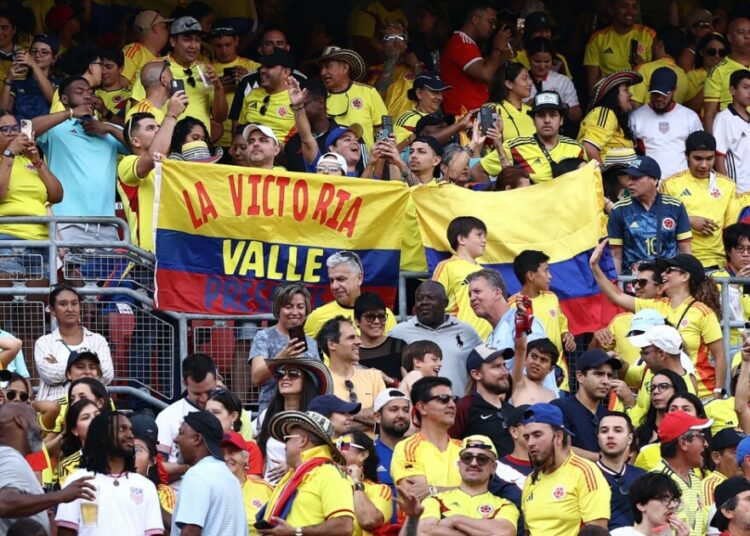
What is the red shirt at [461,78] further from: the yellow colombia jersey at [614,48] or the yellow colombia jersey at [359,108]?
the yellow colombia jersey at [614,48]

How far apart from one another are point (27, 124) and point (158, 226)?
126 cm

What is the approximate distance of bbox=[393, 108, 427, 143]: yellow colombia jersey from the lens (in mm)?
20331

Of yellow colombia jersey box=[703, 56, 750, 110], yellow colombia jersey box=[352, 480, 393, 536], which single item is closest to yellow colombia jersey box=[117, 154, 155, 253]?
yellow colombia jersey box=[352, 480, 393, 536]

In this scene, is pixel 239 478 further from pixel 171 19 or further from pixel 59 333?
pixel 171 19

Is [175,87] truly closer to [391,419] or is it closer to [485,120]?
[485,120]

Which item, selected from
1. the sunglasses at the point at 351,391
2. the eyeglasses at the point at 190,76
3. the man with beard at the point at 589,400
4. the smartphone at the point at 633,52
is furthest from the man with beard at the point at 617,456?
the smartphone at the point at 633,52

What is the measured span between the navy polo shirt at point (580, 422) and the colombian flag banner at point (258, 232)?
8.47 ft

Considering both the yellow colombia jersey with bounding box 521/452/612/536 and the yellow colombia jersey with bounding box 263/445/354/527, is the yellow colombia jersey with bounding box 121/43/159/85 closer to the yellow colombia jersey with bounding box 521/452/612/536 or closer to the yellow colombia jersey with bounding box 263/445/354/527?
the yellow colombia jersey with bounding box 521/452/612/536

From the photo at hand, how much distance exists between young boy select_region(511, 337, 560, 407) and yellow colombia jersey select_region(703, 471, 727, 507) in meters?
1.37

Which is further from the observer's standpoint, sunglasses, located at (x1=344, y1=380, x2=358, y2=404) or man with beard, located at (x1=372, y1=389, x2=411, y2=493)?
sunglasses, located at (x1=344, y1=380, x2=358, y2=404)

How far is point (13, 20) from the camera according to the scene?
2030cm

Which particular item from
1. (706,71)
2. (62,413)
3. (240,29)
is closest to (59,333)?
(62,413)

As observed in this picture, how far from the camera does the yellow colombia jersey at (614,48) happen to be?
74.9ft

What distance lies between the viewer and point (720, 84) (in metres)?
22.0
